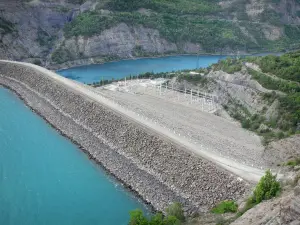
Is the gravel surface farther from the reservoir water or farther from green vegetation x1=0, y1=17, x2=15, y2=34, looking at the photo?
green vegetation x1=0, y1=17, x2=15, y2=34

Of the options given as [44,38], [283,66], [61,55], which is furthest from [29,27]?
[283,66]

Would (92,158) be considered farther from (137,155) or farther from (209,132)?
(209,132)

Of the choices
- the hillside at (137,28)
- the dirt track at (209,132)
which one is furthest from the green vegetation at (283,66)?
the hillside at (137,28)

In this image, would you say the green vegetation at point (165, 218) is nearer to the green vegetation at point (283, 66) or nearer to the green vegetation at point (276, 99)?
the green vegetation at point (276, 99)

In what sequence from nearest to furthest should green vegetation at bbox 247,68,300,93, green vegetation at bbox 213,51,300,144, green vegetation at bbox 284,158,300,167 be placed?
green vegetation at bbox 284,158,300,167
green vegetation at bbox 213,51,300,144
green vegetation at bbox 247,68,300,93

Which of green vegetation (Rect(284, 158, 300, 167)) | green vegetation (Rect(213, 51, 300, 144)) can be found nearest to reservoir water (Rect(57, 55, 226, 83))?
green vegetation (Rect(213, 51, 300, 144))

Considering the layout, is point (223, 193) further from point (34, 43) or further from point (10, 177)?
point (34, 43)
